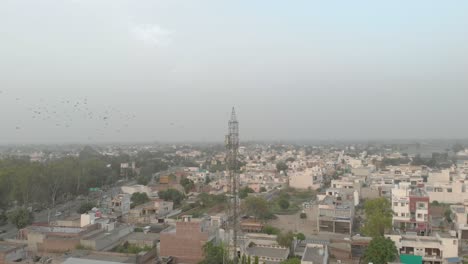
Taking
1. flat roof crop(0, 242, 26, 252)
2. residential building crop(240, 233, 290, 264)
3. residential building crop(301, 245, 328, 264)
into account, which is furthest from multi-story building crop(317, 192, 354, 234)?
flat roof crop(0, 242, 26, 252)

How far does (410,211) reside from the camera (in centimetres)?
1783

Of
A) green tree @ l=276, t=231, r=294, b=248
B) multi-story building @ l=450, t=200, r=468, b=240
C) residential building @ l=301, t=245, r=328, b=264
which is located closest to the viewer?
residential building @ l=301, t=245, r=328, b=264

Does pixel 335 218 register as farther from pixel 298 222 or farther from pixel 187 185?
pixel 187 185

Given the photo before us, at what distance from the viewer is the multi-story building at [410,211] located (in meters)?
17.4

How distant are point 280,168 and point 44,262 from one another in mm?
31093

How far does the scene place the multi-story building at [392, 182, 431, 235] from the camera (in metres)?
17.4

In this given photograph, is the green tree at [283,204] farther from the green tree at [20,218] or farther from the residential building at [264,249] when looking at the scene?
the green tree at [20,218]

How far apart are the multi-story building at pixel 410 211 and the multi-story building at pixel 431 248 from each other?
3908 mm

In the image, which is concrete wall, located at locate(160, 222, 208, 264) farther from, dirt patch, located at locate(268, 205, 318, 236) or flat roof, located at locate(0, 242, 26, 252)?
dirt patch, located at locate(268, 205, 318, 236)

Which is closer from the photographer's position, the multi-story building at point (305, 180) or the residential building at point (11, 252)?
the residential building at point (11, 252)

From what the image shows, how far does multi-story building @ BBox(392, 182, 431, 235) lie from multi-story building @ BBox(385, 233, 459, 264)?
3908 millimetres

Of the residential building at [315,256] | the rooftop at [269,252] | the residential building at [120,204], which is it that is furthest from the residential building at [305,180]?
the rooftop at [269,252]

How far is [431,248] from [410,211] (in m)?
4.87

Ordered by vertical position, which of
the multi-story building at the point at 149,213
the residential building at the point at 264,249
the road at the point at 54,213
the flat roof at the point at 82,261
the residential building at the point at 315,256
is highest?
the flat roof at the point at 82,261
